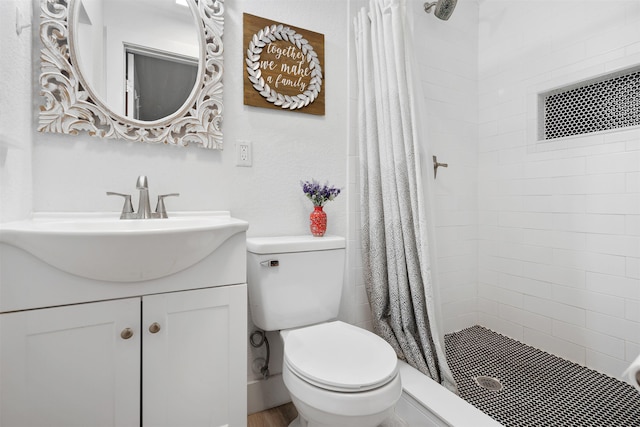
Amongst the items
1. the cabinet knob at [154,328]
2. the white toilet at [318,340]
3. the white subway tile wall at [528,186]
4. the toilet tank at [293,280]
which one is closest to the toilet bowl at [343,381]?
the white toilet at [318,340]

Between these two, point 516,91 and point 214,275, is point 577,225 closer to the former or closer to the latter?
point 516,91

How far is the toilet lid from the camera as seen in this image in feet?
3.18

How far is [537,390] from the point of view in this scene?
1488 millimetres

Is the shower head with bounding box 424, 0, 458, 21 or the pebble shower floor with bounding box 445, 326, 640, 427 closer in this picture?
the pebble shower floor with bounding box 445, 326, 640, 427

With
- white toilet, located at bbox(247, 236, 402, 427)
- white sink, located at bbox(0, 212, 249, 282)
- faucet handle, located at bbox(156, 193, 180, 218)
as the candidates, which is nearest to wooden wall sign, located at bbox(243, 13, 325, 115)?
faucet handle, located at bbox(156, 193, 180, 218)

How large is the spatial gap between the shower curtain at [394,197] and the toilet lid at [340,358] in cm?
35

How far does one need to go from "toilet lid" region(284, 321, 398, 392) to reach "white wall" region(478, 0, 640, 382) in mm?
1299

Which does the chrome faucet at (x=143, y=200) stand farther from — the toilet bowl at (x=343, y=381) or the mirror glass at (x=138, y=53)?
the toilet bowl at (x=343, y=381)

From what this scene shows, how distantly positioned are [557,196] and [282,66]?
1.69 meters

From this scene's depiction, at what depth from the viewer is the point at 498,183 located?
2.13 metres

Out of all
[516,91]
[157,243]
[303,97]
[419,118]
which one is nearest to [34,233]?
[157,243]

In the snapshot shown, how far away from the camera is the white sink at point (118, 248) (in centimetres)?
80

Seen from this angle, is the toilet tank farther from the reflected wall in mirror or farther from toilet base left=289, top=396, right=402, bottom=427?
the reflected wall in mirror

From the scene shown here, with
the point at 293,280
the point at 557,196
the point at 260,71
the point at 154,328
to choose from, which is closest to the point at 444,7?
the point at 260,71
